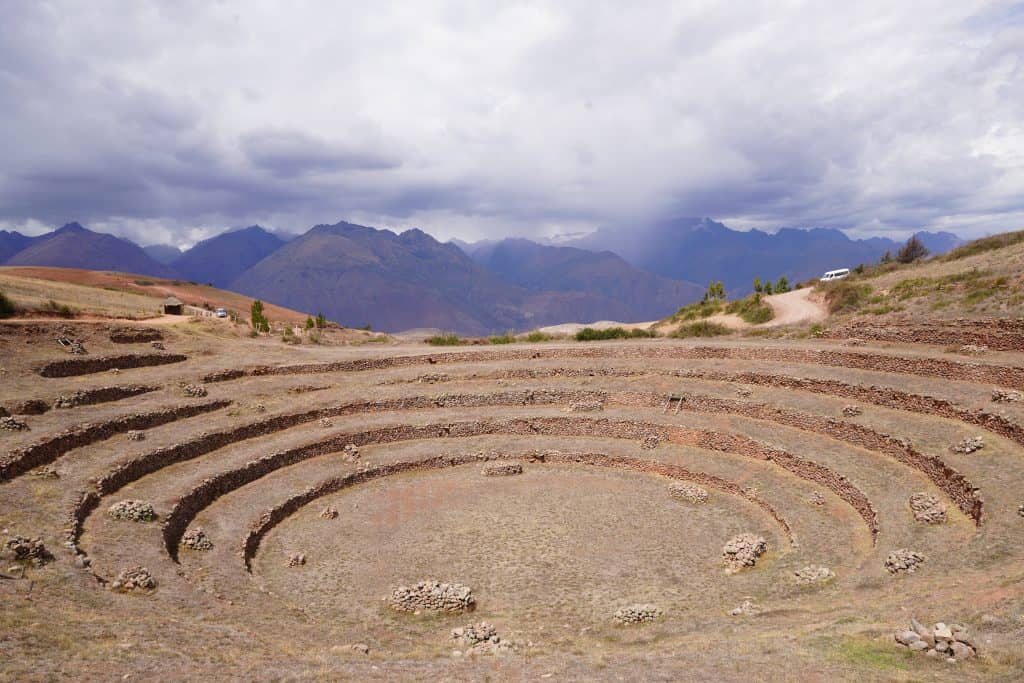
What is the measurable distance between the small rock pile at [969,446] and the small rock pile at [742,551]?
29.5 ft

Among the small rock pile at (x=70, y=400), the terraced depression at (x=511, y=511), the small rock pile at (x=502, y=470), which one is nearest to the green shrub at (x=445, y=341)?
the terraced depression at (x=511, y=511)

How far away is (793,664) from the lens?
34.3ft

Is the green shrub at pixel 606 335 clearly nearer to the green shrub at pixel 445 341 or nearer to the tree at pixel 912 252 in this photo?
the green shrub at pixel 445 341

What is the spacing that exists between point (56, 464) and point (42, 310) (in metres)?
23.9

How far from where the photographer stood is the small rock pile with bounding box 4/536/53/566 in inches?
593

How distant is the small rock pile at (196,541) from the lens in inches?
803

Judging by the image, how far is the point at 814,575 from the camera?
666 inches

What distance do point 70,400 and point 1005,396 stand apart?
150 ft

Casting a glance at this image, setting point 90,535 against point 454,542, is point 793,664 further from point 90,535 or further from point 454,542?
point 90,535

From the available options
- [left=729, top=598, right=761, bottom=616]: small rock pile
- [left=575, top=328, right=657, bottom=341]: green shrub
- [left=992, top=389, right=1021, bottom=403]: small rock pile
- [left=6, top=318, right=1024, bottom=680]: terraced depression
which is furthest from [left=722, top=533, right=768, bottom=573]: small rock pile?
[left=575, top=328, right=657, bottom=341]: green shrub

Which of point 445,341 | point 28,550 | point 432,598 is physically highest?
point 445,341

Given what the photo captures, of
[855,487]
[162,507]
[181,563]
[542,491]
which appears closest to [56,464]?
[162,507]

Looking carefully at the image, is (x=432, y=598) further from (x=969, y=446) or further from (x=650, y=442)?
(x=969, y=446)

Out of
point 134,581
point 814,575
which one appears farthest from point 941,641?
point 134,581
